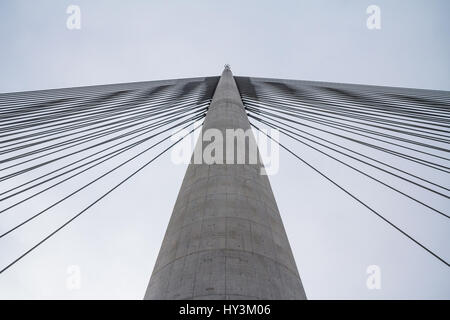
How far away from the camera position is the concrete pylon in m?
5.35

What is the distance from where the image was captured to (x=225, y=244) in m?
6.13

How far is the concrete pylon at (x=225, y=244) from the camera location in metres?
5.35
